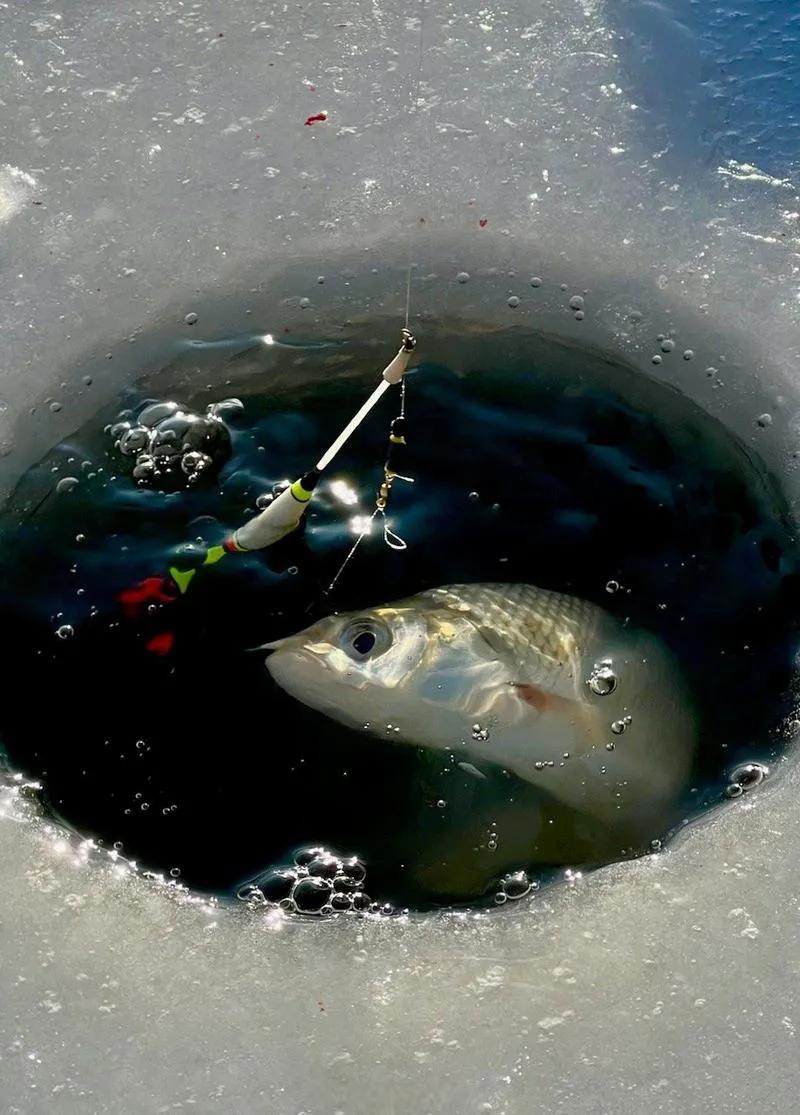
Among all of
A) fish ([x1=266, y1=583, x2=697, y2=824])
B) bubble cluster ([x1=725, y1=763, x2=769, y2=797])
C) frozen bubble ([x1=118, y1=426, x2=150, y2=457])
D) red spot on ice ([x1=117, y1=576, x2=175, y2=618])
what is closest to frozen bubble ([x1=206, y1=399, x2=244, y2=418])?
frozen bubble ([x1=118, y1=426, x2=150, y2=457])

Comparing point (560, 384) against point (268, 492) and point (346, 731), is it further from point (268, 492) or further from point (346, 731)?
point (346, 731)

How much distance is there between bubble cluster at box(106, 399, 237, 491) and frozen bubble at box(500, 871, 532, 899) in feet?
3.06

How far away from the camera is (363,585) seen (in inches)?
83.4

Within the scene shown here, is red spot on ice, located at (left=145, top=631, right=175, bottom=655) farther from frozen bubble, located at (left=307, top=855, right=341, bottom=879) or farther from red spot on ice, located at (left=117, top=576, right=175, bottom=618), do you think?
frozen bubble, located at (left=307, top=855, right=341, bottom=879)

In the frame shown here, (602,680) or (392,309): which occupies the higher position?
(392,309)

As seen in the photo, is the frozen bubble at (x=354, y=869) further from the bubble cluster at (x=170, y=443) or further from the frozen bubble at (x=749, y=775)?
the bubble cluster at (x=170, y=443)

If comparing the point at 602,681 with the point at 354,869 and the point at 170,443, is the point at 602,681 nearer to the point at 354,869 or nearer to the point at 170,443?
the point at 354,869

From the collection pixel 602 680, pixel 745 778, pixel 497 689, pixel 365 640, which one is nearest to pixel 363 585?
pixel 365 640

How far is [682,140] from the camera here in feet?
8.16

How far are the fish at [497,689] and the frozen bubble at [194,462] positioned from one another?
15.7 inches

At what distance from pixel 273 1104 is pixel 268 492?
3.53 ft

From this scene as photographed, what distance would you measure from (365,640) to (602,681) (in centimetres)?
41

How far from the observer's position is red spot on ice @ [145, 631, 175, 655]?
2.03m

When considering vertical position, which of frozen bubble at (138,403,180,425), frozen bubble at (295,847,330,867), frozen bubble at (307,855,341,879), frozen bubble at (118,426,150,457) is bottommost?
frozen bubble at (307,855,341,879)
